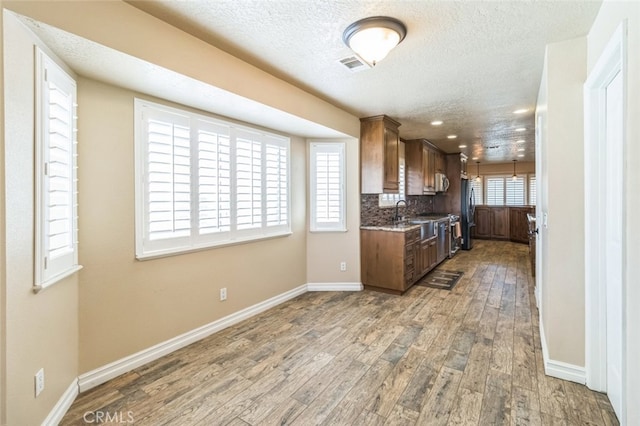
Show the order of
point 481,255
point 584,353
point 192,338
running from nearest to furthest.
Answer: point 584,353 < point 192,338 < point 481,255

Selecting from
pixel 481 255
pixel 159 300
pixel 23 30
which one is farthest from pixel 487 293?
pixel 23 30

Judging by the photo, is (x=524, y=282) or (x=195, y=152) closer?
(x=195, y=152)

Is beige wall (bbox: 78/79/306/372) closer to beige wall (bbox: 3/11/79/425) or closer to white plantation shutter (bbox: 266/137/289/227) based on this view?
beige wall (bbox: 3/11/79/425)

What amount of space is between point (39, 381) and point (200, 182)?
5.72 ft

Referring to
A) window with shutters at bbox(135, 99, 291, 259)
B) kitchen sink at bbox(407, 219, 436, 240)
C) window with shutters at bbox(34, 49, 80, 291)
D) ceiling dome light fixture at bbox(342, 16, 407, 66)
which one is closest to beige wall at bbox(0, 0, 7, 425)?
window with shutters at bbox(34, 49, 80, 291)

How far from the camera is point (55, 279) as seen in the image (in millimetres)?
1717

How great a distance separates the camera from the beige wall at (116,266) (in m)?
2.10

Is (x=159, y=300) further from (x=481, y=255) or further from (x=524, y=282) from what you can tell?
(x=481, y=255)

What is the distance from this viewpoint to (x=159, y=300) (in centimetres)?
251

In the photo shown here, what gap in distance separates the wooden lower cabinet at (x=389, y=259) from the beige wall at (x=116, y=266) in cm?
225

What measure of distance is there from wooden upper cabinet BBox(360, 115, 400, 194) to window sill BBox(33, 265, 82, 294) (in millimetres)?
3311

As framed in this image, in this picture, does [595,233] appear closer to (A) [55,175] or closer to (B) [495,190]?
(A) [55,175]

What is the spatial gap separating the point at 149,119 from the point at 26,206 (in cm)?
117

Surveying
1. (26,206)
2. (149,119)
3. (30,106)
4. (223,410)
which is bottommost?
(223,410)
